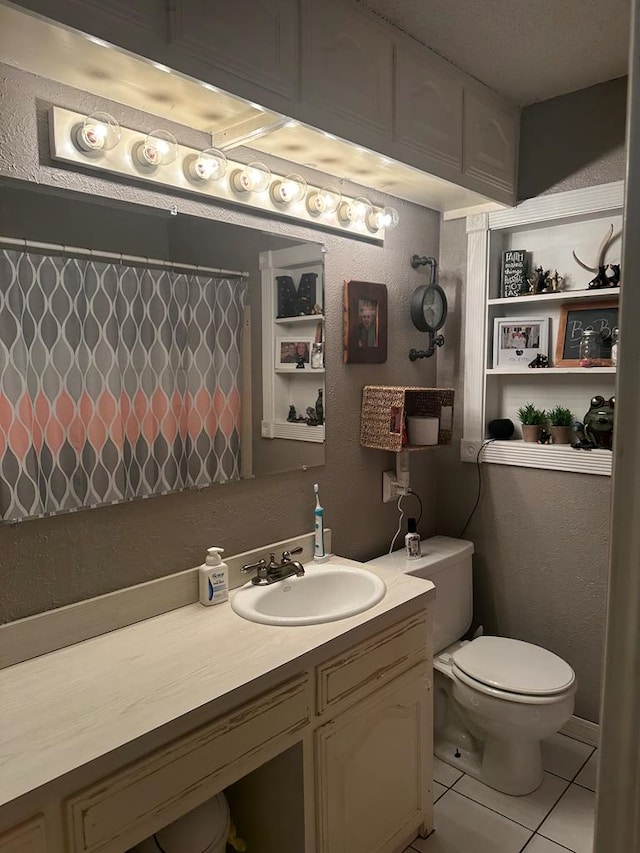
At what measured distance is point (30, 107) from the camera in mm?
1443

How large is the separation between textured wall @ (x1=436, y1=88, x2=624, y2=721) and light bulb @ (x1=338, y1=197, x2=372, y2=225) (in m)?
0.58

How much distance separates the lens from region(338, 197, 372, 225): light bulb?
2.20 metres

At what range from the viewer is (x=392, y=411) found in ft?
7.60

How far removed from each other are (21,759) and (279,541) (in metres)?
1.11

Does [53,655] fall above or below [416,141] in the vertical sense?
below

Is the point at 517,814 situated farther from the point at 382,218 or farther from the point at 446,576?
the point at 382,218

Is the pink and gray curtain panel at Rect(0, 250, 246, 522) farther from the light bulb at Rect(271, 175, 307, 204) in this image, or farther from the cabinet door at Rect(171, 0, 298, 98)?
the cabinet door at Rect(171, 0, 298, 98)

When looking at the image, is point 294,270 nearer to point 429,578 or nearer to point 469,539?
point 429,578

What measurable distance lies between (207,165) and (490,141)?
1184 millimetres

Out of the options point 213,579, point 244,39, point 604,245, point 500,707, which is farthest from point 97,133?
point 500,707

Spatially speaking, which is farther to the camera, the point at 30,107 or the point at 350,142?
the point at 350,142

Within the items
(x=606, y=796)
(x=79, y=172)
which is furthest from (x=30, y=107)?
(x=606, y=796)

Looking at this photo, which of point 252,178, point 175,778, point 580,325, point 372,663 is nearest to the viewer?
point 175,778

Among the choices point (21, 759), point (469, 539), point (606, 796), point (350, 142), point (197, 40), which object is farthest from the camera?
point (469, 539)
